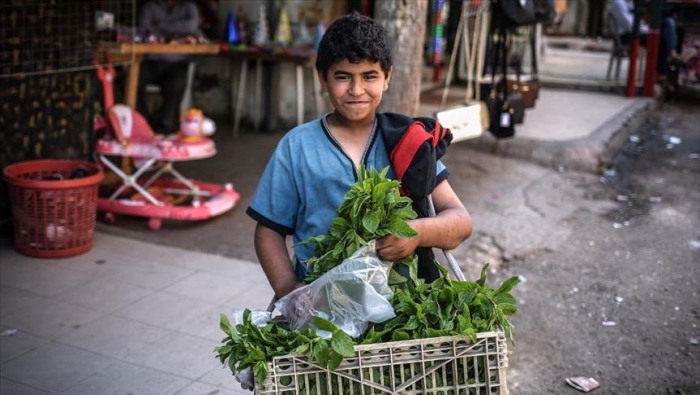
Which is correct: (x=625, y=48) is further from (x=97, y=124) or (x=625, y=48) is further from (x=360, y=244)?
(x=360, y=244)

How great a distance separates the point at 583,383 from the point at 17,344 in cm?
301

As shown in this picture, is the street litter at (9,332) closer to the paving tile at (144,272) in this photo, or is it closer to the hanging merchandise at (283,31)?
the paving tile at (144,272)

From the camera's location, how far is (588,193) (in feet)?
26.7

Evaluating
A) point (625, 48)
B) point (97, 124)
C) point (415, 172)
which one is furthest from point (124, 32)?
point (625, 48)

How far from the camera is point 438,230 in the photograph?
7.64 ft

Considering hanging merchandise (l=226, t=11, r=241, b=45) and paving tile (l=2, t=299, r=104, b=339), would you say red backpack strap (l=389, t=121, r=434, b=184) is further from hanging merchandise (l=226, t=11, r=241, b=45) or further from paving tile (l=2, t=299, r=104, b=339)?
hanging merchandise (l=226, t=11, r=241, b=45)

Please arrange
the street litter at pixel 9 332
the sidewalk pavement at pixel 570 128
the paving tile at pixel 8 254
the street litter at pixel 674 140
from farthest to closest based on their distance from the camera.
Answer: the street litter at pixel 674 140 < the sidewalk pavement at pixel 570 128 < the paving tile at pixel 8 254 < the street litter at pixel 9 332

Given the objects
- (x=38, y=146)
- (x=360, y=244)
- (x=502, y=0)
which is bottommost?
(x=38, y=146)

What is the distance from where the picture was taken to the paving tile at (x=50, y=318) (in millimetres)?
4492

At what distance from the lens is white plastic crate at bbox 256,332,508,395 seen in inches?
78.4

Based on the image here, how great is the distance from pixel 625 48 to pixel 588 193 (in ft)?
21.8

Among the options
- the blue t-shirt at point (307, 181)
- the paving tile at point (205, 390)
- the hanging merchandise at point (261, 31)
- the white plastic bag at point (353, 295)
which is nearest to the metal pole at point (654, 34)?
the hanging merchandise at point (261, 31)

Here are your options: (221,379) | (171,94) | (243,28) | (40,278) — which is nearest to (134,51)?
(40,278)

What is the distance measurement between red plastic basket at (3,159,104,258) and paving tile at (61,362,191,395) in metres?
1.71
